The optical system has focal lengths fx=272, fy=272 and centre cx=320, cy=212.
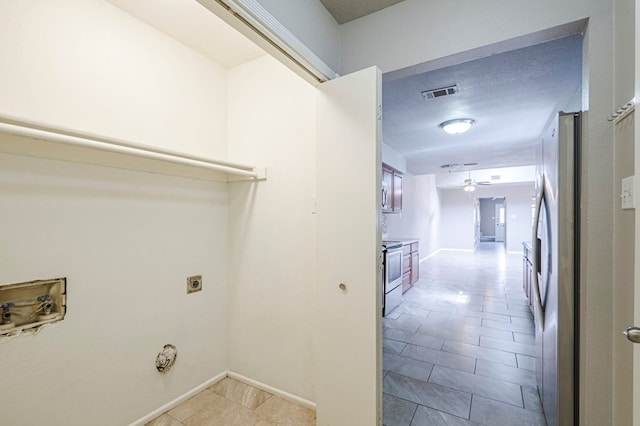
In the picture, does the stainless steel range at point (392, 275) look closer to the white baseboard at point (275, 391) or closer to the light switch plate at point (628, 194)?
the white baseboard at point (275, 391)

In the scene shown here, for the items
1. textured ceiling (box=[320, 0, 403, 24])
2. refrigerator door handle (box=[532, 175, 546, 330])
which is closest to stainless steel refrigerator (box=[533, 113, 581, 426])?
refrigerator door handle (box=[532, 175, 546, 330])

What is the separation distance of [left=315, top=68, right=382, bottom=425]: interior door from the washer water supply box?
146cm

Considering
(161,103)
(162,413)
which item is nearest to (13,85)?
(161,103)

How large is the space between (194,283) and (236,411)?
98 cm

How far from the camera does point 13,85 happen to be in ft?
4.53

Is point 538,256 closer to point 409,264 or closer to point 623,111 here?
point 623,111

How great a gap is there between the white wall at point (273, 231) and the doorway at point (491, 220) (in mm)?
16512

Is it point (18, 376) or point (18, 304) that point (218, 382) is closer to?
point (18, 376)

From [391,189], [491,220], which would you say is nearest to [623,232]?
[391,189]

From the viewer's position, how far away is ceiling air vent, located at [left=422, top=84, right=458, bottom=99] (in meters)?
2.70

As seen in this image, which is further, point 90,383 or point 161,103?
point 161,103

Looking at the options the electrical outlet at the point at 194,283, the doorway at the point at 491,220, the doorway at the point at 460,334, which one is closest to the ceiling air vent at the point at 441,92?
the doorway at the point at 460,334

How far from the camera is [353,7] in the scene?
172 centimetres

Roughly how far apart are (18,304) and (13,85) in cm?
112
